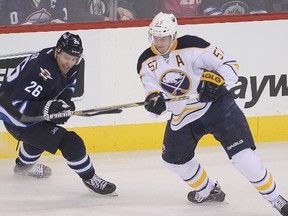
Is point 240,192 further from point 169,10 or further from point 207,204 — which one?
point 169,10

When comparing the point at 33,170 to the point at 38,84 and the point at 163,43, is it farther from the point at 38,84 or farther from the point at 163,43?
the point at 163,43

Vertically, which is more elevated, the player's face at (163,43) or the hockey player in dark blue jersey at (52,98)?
the player's face at (163,43)

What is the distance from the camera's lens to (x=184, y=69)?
4.16m

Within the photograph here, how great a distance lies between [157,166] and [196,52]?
122cm

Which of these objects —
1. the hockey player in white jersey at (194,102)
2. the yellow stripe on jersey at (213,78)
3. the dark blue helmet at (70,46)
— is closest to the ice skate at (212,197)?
the hockey player in white jersey at (194,102)

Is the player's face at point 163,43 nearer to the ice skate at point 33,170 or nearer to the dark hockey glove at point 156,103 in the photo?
the dark hockey glove at point 156,103

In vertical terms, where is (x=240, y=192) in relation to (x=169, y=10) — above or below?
below

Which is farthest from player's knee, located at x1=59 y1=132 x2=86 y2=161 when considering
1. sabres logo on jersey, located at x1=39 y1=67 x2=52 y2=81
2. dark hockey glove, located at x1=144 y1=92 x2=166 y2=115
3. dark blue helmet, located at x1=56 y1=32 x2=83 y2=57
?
dark hockey glove, located at x1=144 y1=92 x2=166 y2=115

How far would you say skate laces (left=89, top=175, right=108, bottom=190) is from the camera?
459cm

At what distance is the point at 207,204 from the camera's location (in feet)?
14.6

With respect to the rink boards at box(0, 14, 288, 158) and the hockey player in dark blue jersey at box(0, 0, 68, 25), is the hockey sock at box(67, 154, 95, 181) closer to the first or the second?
the rink boards at box(0, 14, 288, 158)

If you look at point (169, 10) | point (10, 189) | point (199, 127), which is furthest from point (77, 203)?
point (169, 10)

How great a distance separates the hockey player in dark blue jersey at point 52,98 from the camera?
14.3 feet

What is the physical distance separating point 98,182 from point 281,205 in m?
1.00
